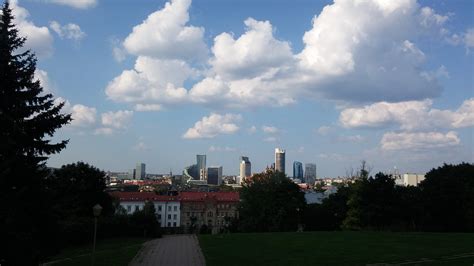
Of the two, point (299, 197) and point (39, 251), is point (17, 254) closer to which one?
→ point (39, 251)

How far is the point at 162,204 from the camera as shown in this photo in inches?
4786

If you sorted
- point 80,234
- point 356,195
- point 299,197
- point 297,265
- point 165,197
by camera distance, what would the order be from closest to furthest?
point 297,265 < point 80,234 < point 356,195 < point 299,197 < point 165,197

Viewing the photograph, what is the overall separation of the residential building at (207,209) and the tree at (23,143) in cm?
10445

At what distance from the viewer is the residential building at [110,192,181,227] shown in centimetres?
11881

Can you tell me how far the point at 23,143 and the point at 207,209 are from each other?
358ft

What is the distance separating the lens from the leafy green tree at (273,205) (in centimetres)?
6450

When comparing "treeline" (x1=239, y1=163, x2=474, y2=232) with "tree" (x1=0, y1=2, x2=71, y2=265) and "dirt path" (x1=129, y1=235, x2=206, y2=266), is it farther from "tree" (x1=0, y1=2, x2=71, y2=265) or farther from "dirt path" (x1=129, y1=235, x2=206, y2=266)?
"tree" (x1=0, y1=2, x2=71, y2=265)

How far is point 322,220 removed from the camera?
6919cm

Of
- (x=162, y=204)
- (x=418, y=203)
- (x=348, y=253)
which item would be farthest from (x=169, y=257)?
(x=162, y=204)

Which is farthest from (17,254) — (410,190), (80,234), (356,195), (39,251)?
(410,190)

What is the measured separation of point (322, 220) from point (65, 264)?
4875 cm

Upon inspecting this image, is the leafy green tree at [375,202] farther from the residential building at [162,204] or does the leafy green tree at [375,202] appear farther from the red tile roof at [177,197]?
the residential building at [162,204]

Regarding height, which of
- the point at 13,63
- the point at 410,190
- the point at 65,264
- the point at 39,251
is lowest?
the point at 65,264

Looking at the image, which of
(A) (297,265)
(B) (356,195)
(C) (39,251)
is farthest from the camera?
(B) (356,195)
